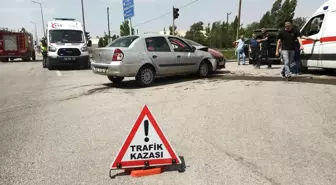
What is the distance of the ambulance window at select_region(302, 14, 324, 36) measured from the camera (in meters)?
9.69

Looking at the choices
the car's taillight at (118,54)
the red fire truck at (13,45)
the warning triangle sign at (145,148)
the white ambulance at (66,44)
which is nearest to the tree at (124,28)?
the red fire truck at (13,45)

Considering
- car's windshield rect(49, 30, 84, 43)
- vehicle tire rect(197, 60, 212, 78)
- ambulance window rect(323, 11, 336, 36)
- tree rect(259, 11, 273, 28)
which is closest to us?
ambulance window rect(323, 11, 336, 36)

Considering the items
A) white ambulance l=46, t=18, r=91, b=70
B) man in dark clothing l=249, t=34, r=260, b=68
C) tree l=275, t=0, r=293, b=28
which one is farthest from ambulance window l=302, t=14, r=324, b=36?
tree l=275, t=0, r=293, b=28

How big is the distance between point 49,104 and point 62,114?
114 centimetres

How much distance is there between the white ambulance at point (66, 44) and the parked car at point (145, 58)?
7.13m

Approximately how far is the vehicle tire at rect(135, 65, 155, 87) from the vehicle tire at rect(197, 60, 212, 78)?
1968mm

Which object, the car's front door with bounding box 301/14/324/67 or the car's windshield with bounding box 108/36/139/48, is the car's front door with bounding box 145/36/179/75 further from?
the car's front door with bounding box 301/14/324/67

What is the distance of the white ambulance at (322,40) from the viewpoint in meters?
9.02

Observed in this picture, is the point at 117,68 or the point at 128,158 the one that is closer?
the point at 128,158

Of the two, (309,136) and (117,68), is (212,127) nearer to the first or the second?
(309,136)

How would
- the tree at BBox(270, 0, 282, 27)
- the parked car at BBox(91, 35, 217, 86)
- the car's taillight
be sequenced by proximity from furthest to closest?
the tree at BBox(270, 0, 282, 27) < the parked car at BBox(91, 35, 217, 86) < the car's taillight

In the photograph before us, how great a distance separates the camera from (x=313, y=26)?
998 cm

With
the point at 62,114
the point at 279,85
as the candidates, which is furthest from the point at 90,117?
the point at 279,85

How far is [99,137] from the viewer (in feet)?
14.2
